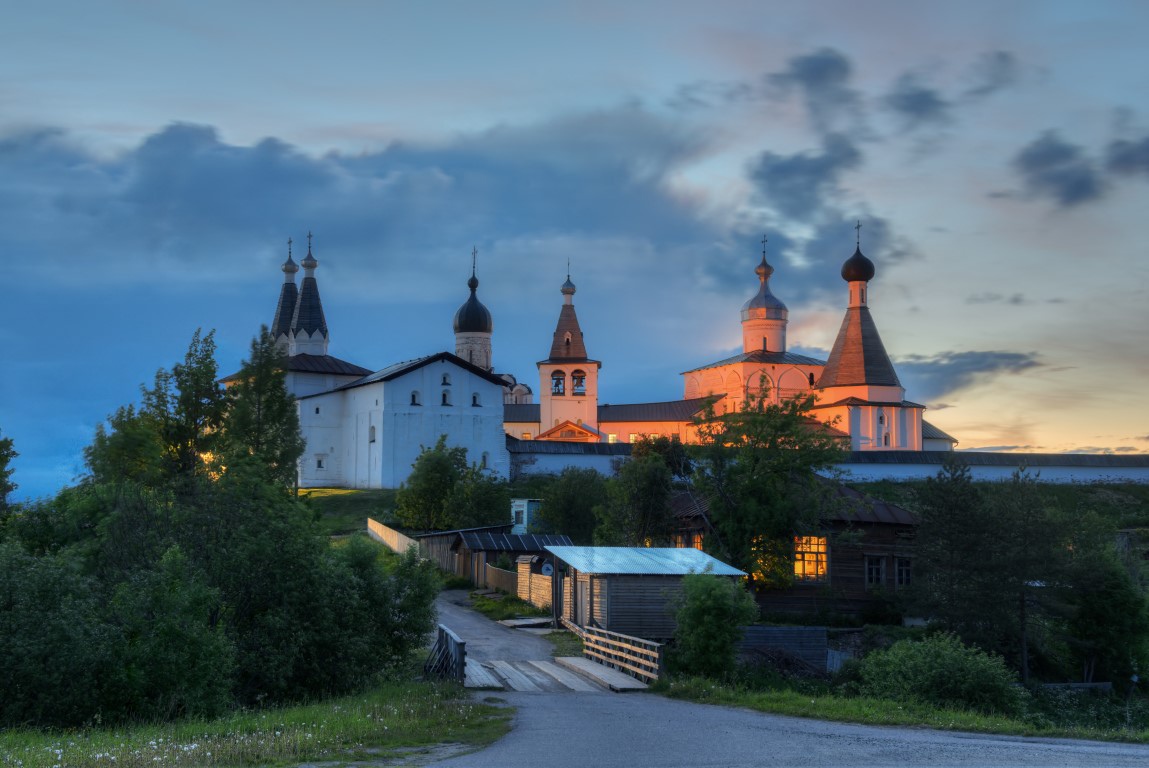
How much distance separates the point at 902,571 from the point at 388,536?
63.8ft

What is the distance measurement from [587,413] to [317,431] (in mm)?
22933

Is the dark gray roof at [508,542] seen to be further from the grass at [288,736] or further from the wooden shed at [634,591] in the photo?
the grass at [288,736]

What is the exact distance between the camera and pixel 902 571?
33312mm

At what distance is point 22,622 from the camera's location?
55.9 feet

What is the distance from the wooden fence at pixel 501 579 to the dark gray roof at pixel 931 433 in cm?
4876

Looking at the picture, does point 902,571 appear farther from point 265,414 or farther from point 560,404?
point 560,404

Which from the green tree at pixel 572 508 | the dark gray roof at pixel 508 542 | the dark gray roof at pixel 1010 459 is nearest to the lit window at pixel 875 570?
the dark gray roof at pixel 508 542

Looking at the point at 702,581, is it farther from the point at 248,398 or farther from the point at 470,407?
the point at 470,407

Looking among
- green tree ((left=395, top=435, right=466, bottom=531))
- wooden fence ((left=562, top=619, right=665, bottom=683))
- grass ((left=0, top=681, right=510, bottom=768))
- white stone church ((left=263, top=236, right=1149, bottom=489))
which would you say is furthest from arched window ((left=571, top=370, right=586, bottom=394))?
grass ((left=0, top=681, right=510, bottom=768))

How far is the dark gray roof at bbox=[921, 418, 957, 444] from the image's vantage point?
7824 cm

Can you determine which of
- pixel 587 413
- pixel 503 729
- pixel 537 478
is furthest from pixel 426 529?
pixel 587 413

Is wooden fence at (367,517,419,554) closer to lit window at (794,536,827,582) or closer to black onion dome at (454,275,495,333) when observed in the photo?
lit window at (794,536,827,582)

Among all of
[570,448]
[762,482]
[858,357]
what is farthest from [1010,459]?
[762,482]

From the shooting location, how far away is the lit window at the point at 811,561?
107 ft
